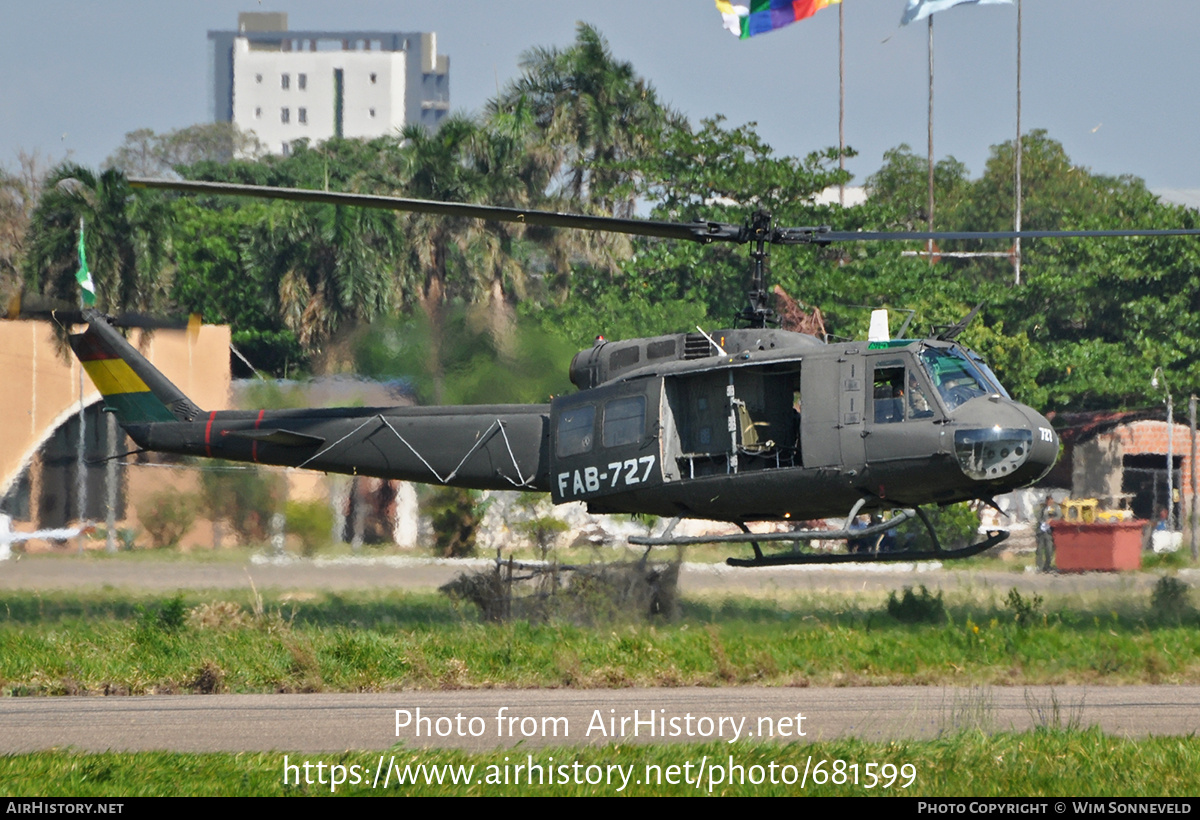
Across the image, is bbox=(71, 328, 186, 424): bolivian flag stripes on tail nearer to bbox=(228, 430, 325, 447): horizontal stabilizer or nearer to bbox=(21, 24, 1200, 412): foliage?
bbox=(228, 430, 325, 447): horizontal stabilizer

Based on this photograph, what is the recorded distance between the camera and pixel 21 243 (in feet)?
159

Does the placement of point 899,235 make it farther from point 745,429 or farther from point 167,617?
point 167,617

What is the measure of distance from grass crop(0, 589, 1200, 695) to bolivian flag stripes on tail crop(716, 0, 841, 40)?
19.8m

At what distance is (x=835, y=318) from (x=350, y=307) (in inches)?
555

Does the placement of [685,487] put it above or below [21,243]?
below

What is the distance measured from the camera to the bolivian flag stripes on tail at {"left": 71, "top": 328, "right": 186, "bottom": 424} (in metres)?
19.1

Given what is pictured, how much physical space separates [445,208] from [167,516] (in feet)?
38.6

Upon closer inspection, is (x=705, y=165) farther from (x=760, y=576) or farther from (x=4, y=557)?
(x=4, y=557)

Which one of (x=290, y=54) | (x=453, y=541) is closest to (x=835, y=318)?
(x=453, y=541)

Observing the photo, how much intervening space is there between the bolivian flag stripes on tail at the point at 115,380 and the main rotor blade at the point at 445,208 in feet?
18.4

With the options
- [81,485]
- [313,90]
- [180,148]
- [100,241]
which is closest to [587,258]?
[100,241]

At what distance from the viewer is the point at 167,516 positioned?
2350cm

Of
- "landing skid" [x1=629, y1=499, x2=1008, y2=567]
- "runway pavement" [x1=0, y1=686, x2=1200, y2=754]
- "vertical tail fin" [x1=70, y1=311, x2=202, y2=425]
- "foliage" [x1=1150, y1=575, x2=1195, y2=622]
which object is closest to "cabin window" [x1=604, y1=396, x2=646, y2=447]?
"landing skid" [x1=629, y1=499, x2=1008, y2=567]

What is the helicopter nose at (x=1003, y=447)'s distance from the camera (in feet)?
46.2
